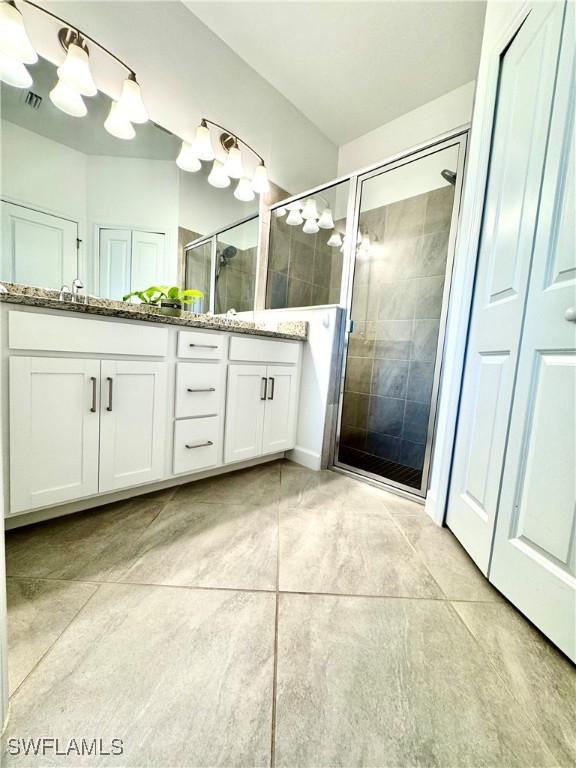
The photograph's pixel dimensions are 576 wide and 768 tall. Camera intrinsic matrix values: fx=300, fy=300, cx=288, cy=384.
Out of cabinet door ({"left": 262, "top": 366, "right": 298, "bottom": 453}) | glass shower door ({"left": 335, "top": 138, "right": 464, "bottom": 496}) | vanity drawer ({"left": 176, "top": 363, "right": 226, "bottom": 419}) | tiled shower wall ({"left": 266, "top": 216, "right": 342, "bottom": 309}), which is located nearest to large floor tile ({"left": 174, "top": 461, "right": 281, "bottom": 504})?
cabinet door ({"left": 262, "top": 366, "right": 298, "bottom": 453})

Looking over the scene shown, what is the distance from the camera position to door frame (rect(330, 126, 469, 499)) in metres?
1.49

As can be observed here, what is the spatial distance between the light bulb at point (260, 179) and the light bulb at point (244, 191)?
0.04 metres

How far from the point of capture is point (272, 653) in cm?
71

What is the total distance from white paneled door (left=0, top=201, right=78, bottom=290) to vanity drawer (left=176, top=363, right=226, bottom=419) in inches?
27.5

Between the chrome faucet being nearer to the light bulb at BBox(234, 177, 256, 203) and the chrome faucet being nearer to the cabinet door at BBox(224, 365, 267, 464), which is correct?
the cabinet door at BBox(224, 365, 267, 464)

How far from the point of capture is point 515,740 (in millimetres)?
575

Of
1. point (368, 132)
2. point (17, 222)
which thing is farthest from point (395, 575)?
point (368, 132)

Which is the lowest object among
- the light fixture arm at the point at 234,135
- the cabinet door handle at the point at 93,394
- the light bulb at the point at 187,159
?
the cabinet door handle at the point at 93,394

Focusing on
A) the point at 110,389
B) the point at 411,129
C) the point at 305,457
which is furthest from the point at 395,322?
the point at 110,389

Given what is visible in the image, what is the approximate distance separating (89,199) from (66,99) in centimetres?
39

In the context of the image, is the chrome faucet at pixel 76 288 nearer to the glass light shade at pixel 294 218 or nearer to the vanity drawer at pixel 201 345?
the vanity drawer at pixel 201 345

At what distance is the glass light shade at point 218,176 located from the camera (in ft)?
6.40

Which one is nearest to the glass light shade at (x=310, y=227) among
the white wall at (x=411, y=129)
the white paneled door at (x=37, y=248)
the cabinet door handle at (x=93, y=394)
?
the white wall at (x=411, y=129)

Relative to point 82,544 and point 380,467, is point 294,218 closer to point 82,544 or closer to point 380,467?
point 380,467
